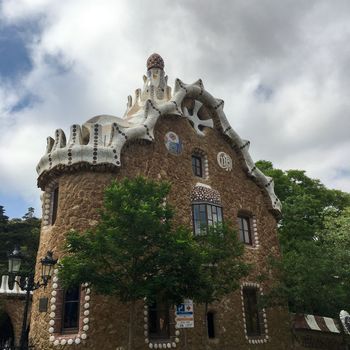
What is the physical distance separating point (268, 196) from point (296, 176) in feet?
26.4

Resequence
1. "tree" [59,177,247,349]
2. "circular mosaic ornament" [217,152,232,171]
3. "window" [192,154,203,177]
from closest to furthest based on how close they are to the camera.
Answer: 1. "tree" [59,177,247,349]
2. "window" [192,154,203,177]
3. "circular mosaic ornament" [217,152,232,171]

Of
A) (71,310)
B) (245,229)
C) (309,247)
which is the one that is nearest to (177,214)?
(245,229)

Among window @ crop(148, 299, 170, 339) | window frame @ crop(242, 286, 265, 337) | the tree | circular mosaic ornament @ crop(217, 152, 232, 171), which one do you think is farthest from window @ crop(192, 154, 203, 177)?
the tree

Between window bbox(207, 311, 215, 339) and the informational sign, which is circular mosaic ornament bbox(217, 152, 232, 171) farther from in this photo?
the informational sign

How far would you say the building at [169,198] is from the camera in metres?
11.9

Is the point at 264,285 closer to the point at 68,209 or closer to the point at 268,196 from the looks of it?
the point at 268,196

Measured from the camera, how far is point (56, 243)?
12.8 meters

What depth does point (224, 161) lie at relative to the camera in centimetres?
1764

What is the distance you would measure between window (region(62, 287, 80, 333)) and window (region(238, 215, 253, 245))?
7.50 meters

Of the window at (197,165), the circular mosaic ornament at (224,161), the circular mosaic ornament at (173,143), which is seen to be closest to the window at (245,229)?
the circular mosaic ornament at (224,161)

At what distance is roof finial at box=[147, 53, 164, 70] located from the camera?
19.9m

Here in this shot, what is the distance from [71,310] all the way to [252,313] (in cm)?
719

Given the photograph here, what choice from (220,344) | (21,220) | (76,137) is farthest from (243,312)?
(21,220)

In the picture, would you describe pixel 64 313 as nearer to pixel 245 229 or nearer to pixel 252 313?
pixel 252 313
